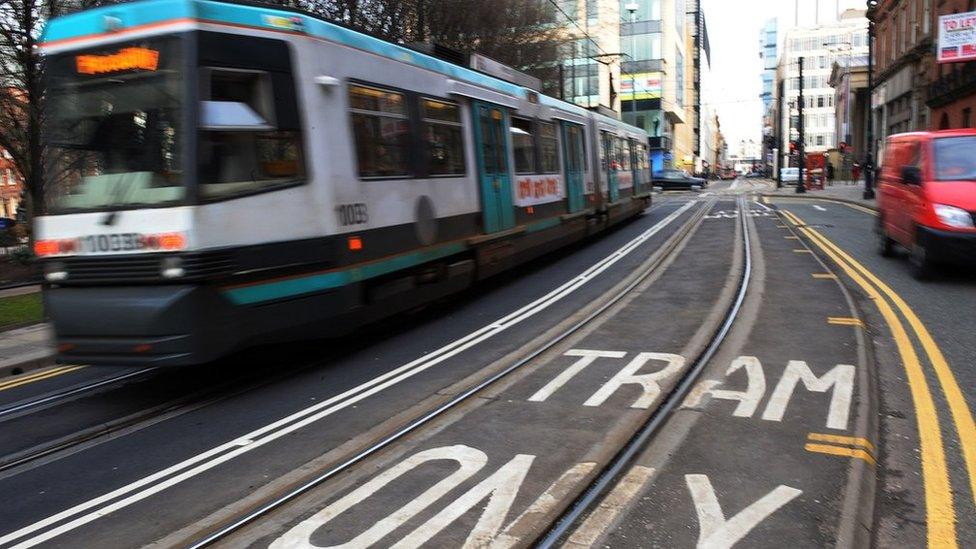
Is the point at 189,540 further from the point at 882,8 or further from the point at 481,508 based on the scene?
the point at 882,8

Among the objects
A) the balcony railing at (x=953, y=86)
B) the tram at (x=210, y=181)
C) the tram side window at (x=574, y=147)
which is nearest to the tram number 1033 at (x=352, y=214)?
Answer: the tram at (x=210, y=181)

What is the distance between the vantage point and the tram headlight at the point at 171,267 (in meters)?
5.51

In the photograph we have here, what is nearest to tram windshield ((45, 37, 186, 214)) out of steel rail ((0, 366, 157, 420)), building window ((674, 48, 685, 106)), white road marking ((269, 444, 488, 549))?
steel rail ((0, 366, 157, 420))

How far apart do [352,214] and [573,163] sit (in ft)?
29.3

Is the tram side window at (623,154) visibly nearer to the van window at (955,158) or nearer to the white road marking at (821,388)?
the van window at (955,158)

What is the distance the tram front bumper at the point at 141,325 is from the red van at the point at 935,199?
30.3ft

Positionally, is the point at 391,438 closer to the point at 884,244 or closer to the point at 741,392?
the point at 741,392

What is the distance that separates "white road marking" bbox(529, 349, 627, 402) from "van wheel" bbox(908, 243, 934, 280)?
5822 millimetres

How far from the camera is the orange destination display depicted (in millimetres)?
5680

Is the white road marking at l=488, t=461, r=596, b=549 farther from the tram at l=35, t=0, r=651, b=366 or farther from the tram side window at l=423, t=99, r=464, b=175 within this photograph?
the tram side window at l=423, t=99, r=464, b=175

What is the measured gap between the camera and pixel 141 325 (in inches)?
217

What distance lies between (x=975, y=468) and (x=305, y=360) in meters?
5.78

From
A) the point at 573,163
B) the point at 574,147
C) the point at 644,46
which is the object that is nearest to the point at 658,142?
the point at 644,46

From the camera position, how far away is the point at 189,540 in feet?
11.8
